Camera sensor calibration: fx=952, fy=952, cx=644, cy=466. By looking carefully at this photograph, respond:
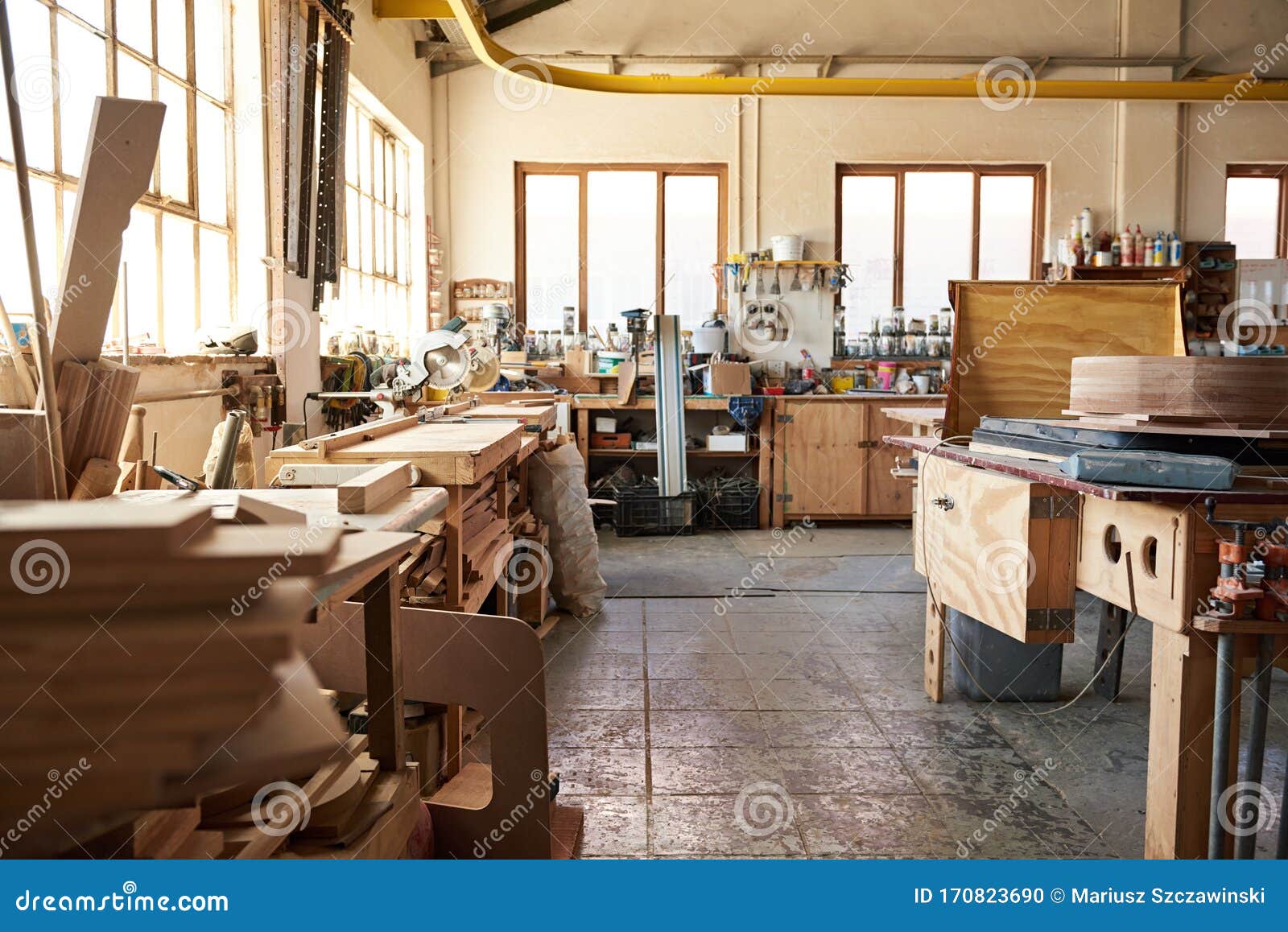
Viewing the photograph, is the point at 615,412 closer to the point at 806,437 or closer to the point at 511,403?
the point at 806,437

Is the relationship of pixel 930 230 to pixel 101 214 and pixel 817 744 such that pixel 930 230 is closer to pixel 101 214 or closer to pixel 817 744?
pixel 817 744

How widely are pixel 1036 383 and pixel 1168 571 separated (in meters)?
1.36

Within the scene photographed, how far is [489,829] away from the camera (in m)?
1.80

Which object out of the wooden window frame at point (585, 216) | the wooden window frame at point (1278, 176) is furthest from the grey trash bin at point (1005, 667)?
the wooden window frame at point (1278, 176)

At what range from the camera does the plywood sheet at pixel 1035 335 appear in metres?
3.00

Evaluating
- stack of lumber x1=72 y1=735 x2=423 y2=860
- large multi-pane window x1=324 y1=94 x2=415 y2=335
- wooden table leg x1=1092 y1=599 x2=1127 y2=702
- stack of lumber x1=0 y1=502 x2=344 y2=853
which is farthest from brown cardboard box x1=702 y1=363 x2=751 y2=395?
stack of lumber x1=0 y1=502 x2=344 y2=853

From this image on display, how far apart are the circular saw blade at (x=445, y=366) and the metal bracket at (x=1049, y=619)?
7.25 feet

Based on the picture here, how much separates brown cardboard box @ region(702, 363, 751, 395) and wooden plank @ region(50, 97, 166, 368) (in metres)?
5.29

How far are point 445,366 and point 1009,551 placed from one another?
2147mm

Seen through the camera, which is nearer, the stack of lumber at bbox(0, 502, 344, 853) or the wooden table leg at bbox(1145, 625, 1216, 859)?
the stack of lumber at bbox(0, 502, 344, 853)

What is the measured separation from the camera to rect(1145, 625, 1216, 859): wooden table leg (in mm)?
1789

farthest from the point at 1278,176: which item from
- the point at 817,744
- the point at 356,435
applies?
the point at 356,435

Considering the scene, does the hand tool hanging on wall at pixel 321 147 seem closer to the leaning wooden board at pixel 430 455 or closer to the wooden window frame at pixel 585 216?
the leaning wooden board at pixel 430 455

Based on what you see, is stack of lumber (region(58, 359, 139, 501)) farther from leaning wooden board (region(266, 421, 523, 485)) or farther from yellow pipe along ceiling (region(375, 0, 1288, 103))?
yellow pipe along ceiling (region(375, 0, 1288, 103))
